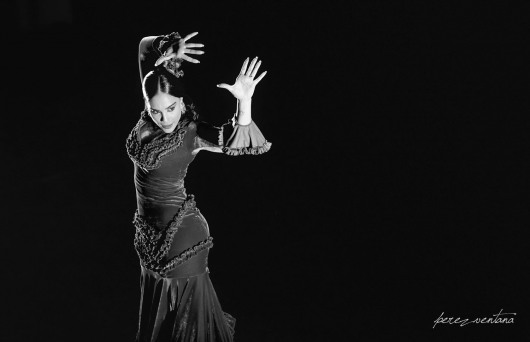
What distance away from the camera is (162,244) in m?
→ 2.61

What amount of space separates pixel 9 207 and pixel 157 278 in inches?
62.5

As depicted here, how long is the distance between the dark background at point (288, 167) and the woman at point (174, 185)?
0.59 m

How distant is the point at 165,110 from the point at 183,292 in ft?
2.17

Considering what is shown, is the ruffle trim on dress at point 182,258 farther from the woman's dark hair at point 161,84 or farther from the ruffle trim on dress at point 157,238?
the woman's dark hair at point 161,84

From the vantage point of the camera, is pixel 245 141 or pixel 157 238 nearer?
pixel 245 141

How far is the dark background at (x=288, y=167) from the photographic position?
3400mm

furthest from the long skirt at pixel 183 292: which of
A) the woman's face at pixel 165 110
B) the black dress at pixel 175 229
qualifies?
the woman's face at pixel 165 110

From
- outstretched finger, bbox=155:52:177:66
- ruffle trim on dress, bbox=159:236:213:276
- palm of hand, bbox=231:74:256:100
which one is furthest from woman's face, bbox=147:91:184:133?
ruffle trim on dress, bbox=159:236:213:276

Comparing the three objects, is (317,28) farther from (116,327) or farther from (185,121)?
(116,327)

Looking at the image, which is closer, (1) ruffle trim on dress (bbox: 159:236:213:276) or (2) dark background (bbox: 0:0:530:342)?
(1) ruffle trim on dress (bbox: 159:236:213:276)

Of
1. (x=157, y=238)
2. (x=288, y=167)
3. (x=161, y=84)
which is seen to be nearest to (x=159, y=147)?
(x=161, y=84)

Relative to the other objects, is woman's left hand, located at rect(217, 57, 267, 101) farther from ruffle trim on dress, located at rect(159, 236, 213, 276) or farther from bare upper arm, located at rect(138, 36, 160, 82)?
ruffle trim on dress, located at rect(159, 236, 213, 276)

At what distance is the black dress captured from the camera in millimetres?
2527

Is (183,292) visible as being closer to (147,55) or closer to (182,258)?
(182,258)
